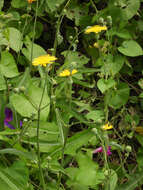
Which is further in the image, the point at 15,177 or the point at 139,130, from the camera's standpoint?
the point at 139,130

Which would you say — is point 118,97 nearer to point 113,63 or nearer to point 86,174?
point 113,63

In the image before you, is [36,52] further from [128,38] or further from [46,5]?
[128,38]

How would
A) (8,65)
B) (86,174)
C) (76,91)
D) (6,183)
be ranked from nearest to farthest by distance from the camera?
(6,183) < (86,174) < (8,65) < (76,91)

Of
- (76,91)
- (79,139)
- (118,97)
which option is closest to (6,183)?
(79,139)

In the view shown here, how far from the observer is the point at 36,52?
1.36 m

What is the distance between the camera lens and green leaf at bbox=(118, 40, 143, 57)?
1.43 metres

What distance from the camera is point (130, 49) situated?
1.45 metres

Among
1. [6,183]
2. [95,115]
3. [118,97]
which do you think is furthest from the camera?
[118,97]

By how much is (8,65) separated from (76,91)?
481mm

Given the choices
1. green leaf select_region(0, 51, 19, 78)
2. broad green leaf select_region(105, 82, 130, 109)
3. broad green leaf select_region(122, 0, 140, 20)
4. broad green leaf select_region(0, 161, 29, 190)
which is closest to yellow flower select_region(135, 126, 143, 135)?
broad green leaf select_region(105, 82, 130, 109)

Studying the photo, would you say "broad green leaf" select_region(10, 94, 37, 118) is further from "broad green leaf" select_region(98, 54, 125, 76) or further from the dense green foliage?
"broad green leaf" select_region(98, 54, 125, 76)

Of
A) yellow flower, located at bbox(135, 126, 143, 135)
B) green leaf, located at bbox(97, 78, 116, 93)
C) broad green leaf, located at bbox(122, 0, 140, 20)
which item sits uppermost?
broad green leaf, located at bbox(122, 0, 140, 20)

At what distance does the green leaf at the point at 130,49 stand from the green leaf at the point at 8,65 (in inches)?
18.0

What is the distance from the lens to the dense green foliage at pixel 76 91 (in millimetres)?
956
